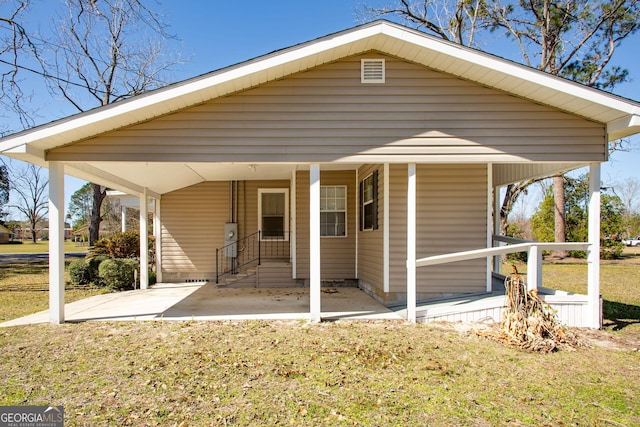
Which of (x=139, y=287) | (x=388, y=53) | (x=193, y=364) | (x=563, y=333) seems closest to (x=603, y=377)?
(x=563, y=333)

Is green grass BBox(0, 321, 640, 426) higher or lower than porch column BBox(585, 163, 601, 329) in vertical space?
lower

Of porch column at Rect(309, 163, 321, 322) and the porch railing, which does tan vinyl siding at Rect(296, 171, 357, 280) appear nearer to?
the porch railing

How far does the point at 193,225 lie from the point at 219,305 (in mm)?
4416

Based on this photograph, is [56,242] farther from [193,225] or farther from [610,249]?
[610,249]

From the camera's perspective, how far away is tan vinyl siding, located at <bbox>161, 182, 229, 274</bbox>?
455 inches

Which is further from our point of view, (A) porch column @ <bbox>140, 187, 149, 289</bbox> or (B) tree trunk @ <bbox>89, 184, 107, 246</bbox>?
(B) tree trunk @ <bbox>89, 184, 107, 246</bbox>

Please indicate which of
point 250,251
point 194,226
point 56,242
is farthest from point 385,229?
point 194,226

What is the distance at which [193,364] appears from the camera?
14.9 feet

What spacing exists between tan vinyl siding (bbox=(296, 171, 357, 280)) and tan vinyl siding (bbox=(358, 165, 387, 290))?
15.8 inches

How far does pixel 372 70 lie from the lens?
640 centimetres

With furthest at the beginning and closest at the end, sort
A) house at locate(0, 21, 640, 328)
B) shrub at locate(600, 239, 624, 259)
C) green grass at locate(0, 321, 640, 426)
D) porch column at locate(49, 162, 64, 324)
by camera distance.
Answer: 1. shrub at locate(600, 239, 624, 259)
2. porch column at locate(49, 162, 64, 324)
3. house at locate(0, 21, 640, 328)
4. green grass at locate(0, 321, 640, 426)

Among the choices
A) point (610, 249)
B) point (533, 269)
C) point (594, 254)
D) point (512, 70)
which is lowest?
point (610, 249)

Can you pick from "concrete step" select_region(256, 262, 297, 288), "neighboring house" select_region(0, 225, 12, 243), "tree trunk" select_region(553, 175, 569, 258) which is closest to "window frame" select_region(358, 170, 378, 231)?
"concrete step" select_region(256, 262, 297, 288)

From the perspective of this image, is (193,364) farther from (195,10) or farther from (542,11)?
(542,11)
